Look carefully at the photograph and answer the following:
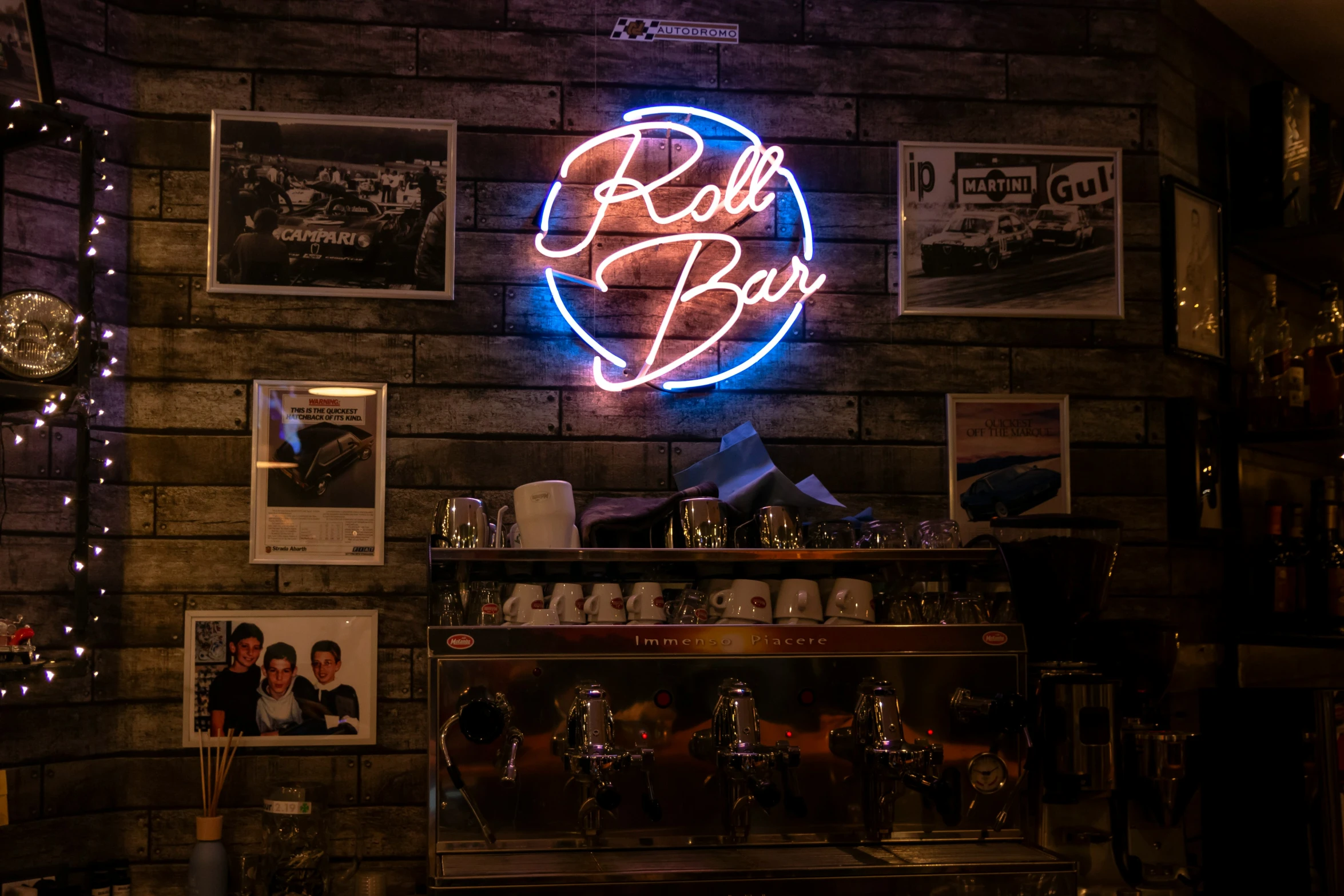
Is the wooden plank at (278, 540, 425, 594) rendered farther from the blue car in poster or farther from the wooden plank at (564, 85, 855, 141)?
the blue car in poster

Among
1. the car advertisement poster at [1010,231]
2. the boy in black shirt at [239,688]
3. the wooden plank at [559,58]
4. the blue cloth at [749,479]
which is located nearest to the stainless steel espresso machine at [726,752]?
the blue cloth at [749,479]

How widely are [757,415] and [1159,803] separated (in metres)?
1.30

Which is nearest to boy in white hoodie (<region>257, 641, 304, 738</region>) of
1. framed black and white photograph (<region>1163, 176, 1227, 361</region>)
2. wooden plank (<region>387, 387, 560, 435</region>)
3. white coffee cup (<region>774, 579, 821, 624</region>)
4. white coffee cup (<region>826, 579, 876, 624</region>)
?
wooden plank (<region>387, 387, 560, 435</region>)

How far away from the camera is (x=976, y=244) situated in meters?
3.14

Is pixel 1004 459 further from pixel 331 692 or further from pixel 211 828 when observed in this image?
pixel 211 828

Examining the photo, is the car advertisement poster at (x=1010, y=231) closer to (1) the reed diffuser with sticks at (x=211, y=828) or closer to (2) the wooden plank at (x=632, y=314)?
(2) the wooden plank at (x=632, y=314)

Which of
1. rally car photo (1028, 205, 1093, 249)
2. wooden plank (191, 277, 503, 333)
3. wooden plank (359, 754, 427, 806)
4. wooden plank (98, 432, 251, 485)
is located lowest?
wooden plank (359, 754, 427, 806)

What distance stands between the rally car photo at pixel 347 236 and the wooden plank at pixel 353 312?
3.0 inches

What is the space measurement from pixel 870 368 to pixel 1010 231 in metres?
0.55

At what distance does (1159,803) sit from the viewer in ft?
7.99

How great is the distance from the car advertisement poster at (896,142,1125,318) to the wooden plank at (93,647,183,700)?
2.08 metres

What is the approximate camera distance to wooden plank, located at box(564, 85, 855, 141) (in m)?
3.06

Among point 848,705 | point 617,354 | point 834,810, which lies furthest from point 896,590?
point 617,354

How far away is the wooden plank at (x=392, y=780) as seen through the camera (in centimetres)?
282
